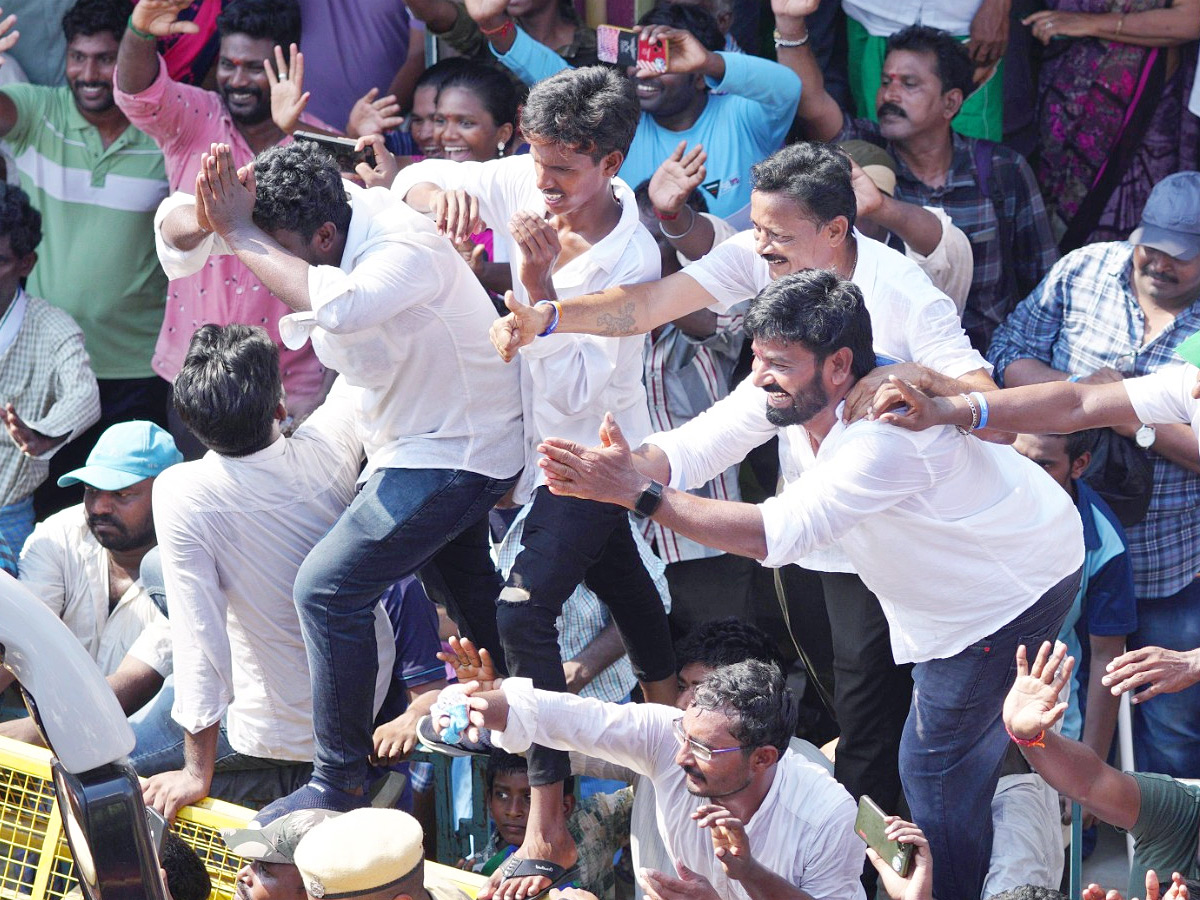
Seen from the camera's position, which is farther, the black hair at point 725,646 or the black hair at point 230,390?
the black hair at point 725,646

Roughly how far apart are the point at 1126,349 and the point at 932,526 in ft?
5.39

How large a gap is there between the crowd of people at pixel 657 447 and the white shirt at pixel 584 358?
0.01 m

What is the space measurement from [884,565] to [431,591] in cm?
143

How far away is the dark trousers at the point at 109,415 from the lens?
619cm

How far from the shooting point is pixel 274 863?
146 inches

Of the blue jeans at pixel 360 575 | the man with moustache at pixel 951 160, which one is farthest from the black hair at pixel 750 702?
the man with moustache at pixel 951 160

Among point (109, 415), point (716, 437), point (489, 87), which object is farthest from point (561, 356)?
point (109, 415)

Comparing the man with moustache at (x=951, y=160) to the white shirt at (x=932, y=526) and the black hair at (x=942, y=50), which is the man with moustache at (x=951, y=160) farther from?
the white shirt at (x=932, y=526)

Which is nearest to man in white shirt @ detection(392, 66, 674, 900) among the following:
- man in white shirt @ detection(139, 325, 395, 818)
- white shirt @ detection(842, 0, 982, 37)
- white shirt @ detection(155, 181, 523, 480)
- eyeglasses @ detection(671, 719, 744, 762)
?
white shirt @ detection(155, 181, 523, 480)

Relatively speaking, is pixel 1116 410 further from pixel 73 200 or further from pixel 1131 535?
pixel 73 200

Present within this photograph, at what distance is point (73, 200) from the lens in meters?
6.19

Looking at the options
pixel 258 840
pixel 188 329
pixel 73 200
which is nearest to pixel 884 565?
pixel 258 840

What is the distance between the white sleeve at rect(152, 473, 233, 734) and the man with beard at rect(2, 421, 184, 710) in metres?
0.94

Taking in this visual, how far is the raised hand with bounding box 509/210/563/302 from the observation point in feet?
13.0
